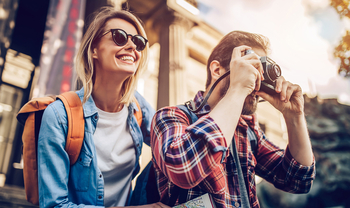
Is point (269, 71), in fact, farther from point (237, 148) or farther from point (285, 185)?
point (285, 185)

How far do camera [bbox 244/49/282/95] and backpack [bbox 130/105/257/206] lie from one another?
1.37 ft

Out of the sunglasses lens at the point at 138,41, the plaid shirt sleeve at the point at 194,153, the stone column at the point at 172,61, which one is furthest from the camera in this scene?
the stone column at the point at 172,61

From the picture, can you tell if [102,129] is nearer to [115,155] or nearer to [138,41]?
[115,155]

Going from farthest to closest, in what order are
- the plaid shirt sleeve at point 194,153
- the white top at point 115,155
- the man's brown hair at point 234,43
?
1. the white top at point 115,155
2. the man's brown hair at point 234,43
3. the plaid shirt sleeve at point 194,153

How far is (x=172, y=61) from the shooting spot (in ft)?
20.1

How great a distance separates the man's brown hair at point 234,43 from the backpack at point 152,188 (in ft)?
1.38

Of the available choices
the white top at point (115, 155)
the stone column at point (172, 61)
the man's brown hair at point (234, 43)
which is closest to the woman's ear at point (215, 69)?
the man's brown hair at point (234, 43)

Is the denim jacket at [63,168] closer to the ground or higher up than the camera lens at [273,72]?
Result: closer to the ground

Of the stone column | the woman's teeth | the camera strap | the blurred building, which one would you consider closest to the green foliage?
the camera strap

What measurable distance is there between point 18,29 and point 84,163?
674 centimetres

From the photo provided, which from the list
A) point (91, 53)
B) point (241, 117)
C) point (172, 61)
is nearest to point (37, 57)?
point (172, 61)

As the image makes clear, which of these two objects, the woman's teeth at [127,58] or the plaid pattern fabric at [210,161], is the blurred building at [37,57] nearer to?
the woman's teeth at [127,58]

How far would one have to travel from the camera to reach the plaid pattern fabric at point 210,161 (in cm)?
102

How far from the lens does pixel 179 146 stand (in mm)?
1047
